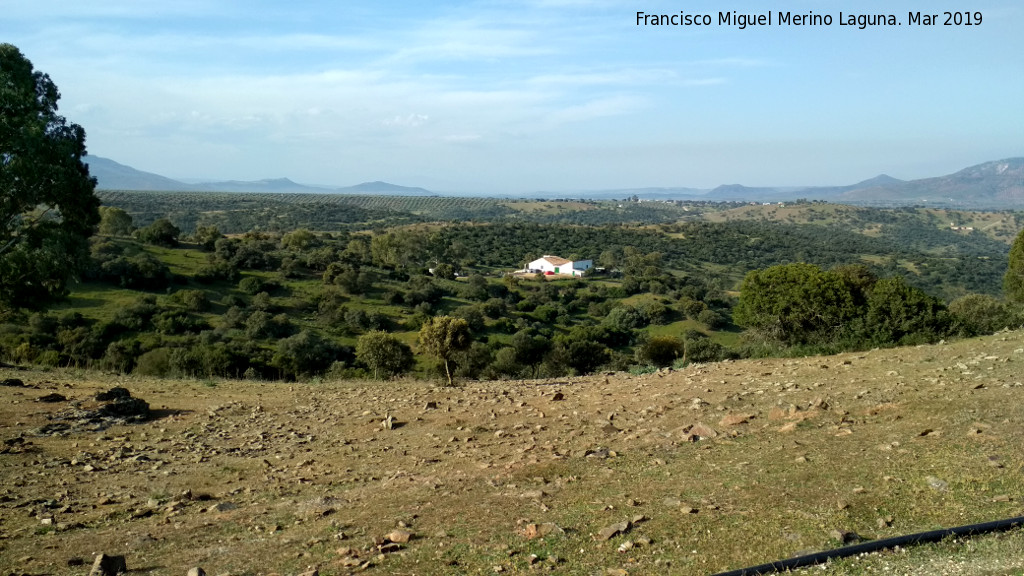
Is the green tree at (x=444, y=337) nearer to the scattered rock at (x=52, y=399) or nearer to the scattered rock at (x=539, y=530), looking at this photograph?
the scattered rock at (x=52, y=399)

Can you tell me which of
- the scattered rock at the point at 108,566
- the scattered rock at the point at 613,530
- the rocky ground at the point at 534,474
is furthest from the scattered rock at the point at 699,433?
the scattered rock at the point at 108,566

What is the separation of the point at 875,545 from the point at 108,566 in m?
6.37

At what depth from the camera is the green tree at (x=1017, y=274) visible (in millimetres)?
24594

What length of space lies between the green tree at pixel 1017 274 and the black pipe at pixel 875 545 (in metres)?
24.1

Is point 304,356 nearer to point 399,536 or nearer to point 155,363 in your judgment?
point 155,363

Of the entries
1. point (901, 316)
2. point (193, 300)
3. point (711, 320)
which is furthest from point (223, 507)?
point (711, 320)

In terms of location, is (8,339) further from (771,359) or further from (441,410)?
(771,359)

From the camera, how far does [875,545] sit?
17.4ft

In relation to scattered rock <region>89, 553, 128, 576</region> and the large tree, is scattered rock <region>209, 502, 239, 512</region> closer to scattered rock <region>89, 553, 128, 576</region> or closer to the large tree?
scattered rock <region>89, 553, 128, 576</region>

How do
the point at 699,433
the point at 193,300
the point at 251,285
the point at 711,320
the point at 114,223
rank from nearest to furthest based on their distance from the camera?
the point at 699,433, the point at 193,300, the point at 251,285, the point at 711,320, the point at 114,223

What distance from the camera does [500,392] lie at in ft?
45.1

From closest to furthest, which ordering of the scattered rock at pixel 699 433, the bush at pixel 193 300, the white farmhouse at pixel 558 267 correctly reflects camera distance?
the scattered rock at pixel 699 433
the bush at pixel 193 300
the white farmhouse at pixel 558 267

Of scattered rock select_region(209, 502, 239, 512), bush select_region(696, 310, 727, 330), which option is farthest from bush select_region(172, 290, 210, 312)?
bush select_region(696, 310, 727, 330)

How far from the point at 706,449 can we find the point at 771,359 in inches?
325
